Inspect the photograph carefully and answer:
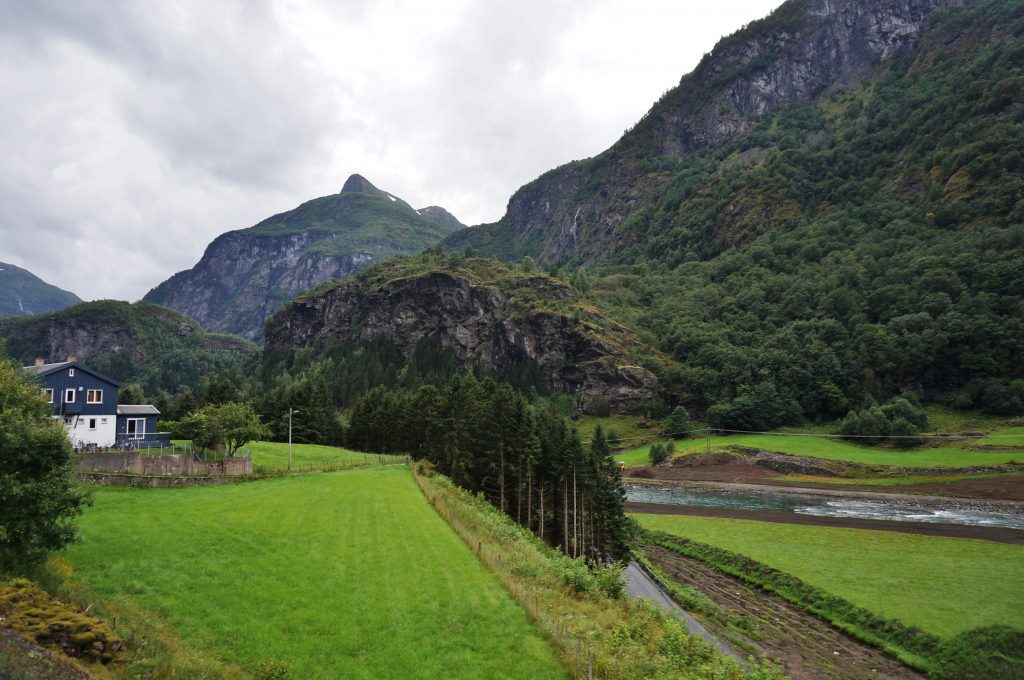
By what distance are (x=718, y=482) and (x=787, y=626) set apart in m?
64.3

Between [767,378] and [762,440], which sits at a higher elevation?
[767,378]

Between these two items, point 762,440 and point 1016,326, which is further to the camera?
point 1016,326

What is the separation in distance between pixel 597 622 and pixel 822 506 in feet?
235

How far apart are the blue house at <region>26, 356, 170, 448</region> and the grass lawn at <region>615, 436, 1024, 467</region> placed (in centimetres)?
9282

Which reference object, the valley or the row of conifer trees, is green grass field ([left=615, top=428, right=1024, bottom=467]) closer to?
the valley

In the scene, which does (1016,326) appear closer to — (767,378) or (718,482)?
(767,378)

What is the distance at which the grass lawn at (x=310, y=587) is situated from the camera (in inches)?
615

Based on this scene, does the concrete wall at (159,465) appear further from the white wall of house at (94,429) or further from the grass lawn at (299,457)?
the white wall of house at (94,429)

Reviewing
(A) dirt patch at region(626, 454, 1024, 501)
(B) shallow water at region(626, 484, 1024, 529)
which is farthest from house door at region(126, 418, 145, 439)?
(A) dirt patch at region(626, 454, 1024, 501)

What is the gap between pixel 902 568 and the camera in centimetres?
4497

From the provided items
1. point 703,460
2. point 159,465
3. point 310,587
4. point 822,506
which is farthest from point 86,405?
point 703,460

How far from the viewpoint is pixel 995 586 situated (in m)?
39.2

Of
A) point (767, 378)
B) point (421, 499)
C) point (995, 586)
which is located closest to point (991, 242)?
point (767, 378)

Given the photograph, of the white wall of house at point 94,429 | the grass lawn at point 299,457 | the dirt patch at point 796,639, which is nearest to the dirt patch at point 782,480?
the dirt patch at point 796,639
